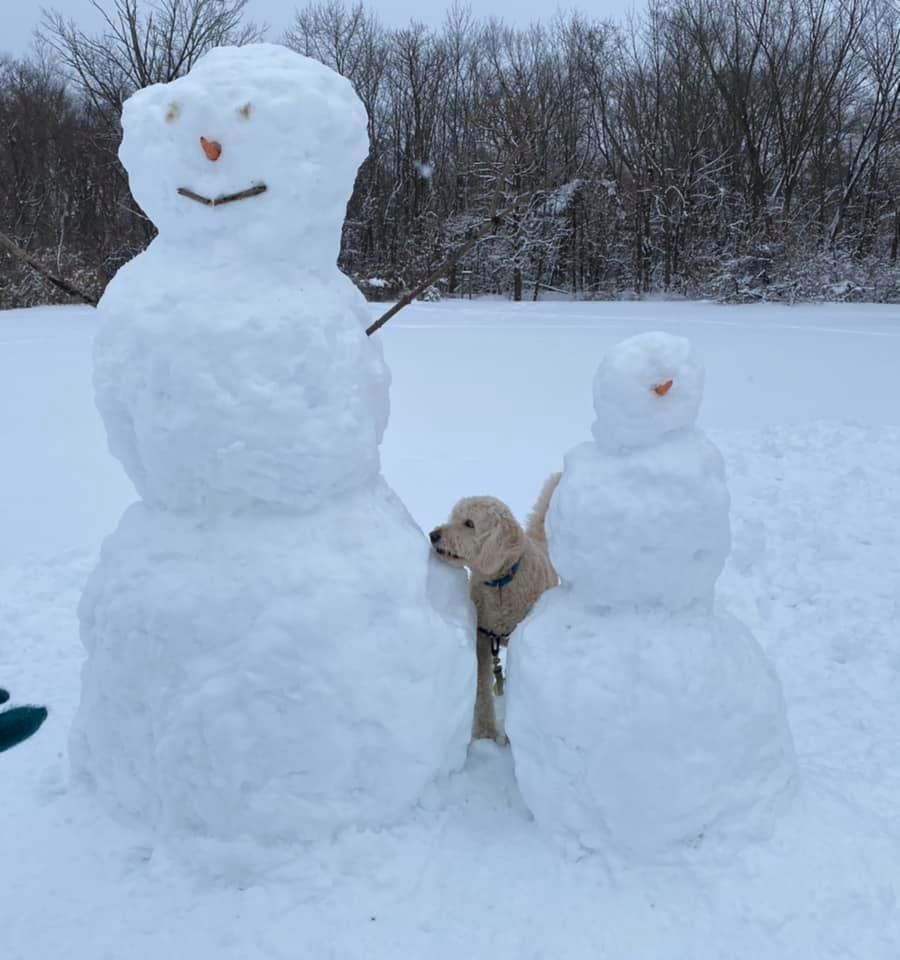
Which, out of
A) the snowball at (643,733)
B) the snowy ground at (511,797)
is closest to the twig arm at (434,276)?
the snowball at (643,733)

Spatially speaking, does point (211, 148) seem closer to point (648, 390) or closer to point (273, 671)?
point (648, 390)

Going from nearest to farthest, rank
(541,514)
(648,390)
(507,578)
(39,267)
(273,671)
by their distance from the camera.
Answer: (648,390) < (273,671) < (39,267) < (507,578) < (541,514)

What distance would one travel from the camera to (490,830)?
2309 millimetres

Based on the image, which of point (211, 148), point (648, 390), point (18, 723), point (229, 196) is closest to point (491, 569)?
point (648, 390)

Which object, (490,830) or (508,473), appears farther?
(508,473)

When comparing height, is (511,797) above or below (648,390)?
below

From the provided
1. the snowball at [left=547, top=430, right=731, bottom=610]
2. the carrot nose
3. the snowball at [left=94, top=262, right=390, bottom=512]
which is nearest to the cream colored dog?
the snowball at [left=547, top=430, right=731, bottom=610]

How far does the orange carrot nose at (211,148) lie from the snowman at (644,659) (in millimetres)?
1114

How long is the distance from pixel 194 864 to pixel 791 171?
19.6 metres

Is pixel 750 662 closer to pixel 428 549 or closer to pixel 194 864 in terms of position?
pixel 428 549

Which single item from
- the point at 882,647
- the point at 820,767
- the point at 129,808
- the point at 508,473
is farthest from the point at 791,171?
the point at 129,808

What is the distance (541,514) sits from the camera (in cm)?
285

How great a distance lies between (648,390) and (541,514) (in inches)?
36.2

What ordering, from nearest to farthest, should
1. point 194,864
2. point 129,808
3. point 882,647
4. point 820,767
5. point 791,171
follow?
1. point 194,864
2. point 129,808
3. point 820,767
4. point 882,647
5. point 791,171
